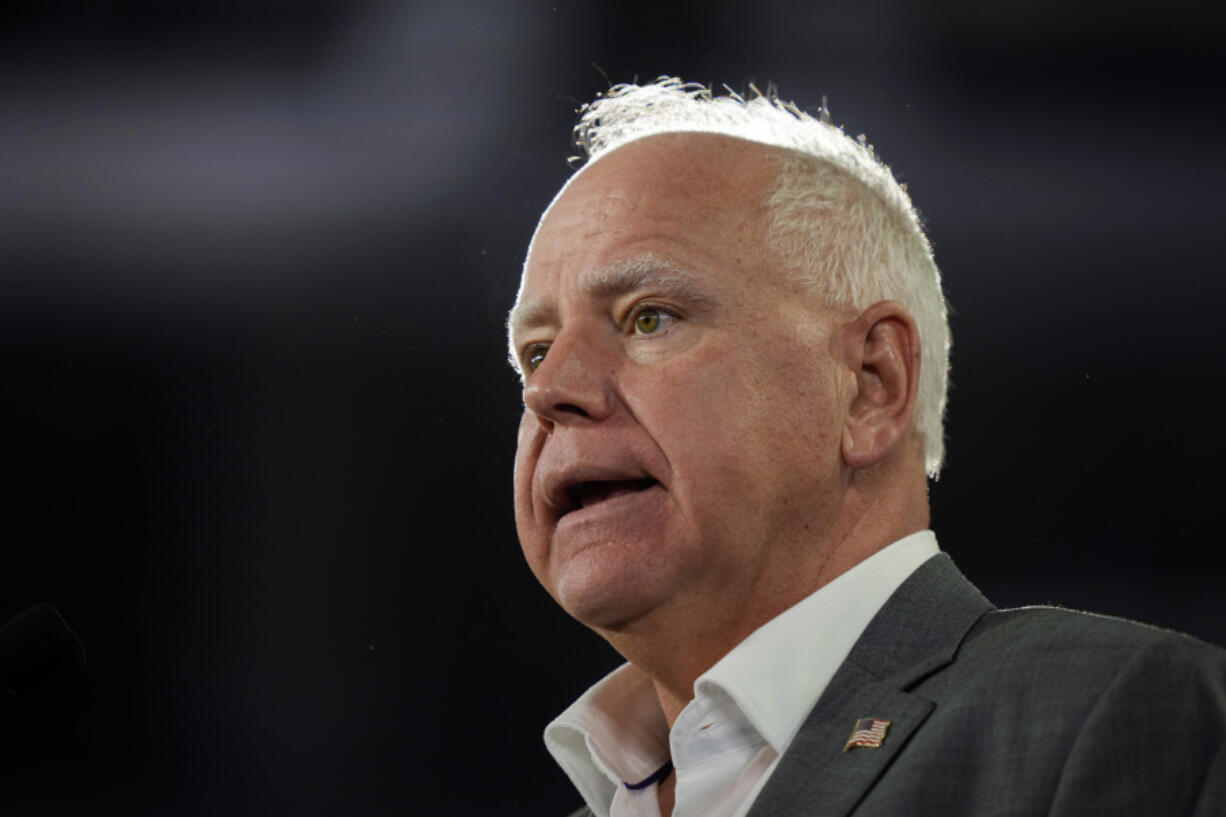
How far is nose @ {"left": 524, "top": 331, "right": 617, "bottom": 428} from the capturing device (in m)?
1.68

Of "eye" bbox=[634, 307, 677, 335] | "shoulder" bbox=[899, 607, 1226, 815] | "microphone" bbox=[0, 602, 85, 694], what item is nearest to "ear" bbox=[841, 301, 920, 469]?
"eye" bbox=[634, 307, 677, 335]

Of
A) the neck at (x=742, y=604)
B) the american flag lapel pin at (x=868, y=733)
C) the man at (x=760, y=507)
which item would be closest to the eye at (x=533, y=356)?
the man at (x=760, y=507)

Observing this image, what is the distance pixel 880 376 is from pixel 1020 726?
61 cm

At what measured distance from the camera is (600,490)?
1.74 meters

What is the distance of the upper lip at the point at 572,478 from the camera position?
5.46ft

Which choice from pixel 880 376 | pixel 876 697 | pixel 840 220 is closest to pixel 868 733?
pixel 876 697

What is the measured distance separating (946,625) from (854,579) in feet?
0.46

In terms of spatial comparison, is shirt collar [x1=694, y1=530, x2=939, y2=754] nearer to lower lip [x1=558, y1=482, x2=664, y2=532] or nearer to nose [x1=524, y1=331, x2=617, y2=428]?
lower lip [x1=558, y1=482, x2=664, y2=532]

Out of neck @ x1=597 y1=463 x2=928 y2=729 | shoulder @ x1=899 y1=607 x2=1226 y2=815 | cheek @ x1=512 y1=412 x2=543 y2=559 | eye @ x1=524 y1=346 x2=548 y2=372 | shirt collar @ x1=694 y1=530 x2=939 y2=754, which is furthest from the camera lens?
eye @ x1=524 y1=346 x2=548 y2=372

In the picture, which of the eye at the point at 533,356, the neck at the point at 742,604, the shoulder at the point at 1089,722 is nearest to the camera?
the shoulder at the point at 1089,722

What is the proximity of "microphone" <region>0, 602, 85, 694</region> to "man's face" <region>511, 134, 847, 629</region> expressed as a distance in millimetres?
603

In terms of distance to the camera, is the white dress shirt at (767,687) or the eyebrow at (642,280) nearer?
the white dress shirt at (767,687)

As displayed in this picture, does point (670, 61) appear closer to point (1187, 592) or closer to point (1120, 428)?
point (1120, 428)

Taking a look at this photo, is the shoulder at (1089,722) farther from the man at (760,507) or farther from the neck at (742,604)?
the neck at (742,604)
